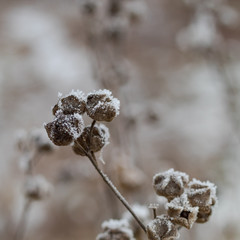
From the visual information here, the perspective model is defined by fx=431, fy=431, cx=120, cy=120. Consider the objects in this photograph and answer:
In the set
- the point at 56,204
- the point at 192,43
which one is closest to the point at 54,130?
the point at 192,43

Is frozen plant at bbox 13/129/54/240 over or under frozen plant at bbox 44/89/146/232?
over

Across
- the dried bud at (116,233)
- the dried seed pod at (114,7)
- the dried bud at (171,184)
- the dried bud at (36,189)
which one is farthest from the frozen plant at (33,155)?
the dried seed pod at (114,7)

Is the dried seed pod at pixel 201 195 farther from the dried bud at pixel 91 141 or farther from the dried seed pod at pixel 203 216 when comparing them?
the dried bud at pixel 91 141

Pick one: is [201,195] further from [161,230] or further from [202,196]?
[161,230]

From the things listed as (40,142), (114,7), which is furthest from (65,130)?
(114,7)

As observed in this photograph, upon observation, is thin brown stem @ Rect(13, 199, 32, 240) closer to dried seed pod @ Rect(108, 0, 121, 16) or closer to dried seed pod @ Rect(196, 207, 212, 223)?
dried seed pod @ Rect(196, 207, 212, 223)

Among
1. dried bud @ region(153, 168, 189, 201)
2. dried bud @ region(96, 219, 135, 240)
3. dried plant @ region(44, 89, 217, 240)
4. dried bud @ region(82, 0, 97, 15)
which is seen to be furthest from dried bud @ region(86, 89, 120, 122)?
dried bud @ region(82, 0, 97, 15)
